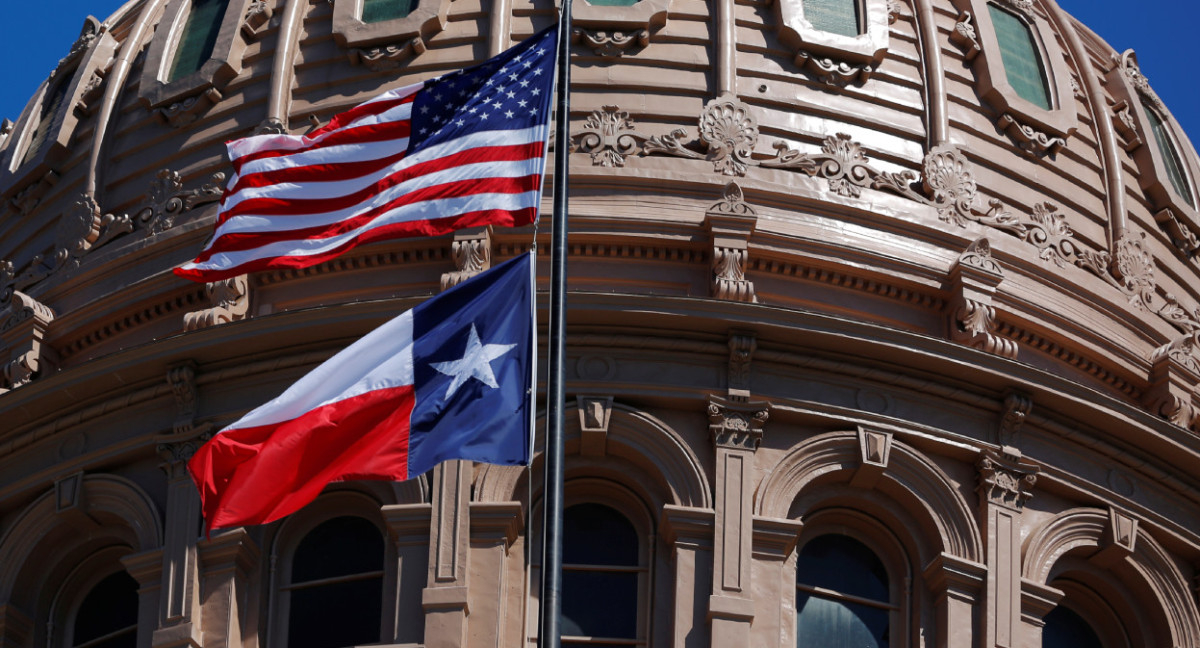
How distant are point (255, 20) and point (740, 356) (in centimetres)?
A: 1113

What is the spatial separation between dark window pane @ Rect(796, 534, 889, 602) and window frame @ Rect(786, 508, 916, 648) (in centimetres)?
7

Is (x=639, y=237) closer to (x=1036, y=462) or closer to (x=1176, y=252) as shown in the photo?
(x=1036, y=462)

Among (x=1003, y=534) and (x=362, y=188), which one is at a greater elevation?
(x=362, y=188)

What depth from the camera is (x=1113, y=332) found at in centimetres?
3928

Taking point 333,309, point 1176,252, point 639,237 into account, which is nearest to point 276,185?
point 333,309

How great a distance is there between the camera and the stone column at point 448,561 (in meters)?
32.7

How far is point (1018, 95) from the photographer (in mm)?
41875

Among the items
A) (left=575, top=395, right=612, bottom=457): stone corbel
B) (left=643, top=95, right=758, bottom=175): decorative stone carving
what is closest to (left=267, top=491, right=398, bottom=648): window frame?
(left=575, top=395, right=612, bottom=457): stone corbel

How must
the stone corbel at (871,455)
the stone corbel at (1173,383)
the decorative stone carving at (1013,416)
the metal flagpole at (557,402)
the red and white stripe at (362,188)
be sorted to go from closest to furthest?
1. the metal flagpole at (557,402)
2. the red and white stripe at (362,188)
3. the stone corbel at (871,455)
4. the decorative stone carving at (1013,416)
5. the stone corbel at (1173,383)

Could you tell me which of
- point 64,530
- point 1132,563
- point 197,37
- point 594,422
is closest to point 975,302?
point 1132,563

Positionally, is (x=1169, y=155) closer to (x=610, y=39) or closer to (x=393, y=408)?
(x=610, y=39)

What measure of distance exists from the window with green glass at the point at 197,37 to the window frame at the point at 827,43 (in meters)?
8.87

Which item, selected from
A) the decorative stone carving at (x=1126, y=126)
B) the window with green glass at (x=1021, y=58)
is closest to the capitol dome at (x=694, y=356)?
the window with green glass at (x=1021, y=58)

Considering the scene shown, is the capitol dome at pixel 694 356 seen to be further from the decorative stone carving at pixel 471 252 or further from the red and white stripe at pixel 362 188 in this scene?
the red and white stripe at pixel 362 188
